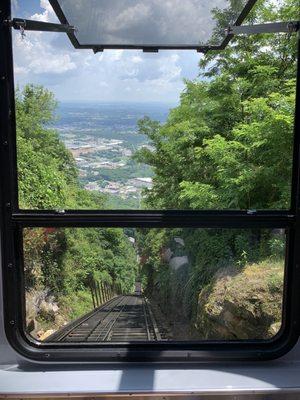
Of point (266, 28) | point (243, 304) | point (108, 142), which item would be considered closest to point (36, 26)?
point (108, 142)

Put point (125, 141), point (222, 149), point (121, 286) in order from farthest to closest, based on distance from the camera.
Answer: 1. point (222, 149)
2. point (121, 286)
3. point (125, 141)

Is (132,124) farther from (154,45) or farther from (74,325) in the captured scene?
(74,325)

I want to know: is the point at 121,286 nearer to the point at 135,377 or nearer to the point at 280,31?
the point at 135,377

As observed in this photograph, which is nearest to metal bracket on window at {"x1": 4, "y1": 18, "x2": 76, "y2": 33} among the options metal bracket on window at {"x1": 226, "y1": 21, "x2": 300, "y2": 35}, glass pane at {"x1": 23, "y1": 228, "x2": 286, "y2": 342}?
metal bracket on window at {"x1": 226, "y1": 21, "x2": 300, "y2": 35}

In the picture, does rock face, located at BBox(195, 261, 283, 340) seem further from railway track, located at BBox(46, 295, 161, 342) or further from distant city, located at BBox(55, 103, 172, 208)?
distant city, located at BBox(55, 103, 172, 208)

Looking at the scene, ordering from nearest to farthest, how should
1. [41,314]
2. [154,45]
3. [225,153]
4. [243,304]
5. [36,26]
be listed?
1. [36,26]
2. [154,45]
3. [41,314]
4. [243,304]
5. [225,153]

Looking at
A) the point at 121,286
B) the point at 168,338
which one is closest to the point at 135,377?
the point at 168,338
